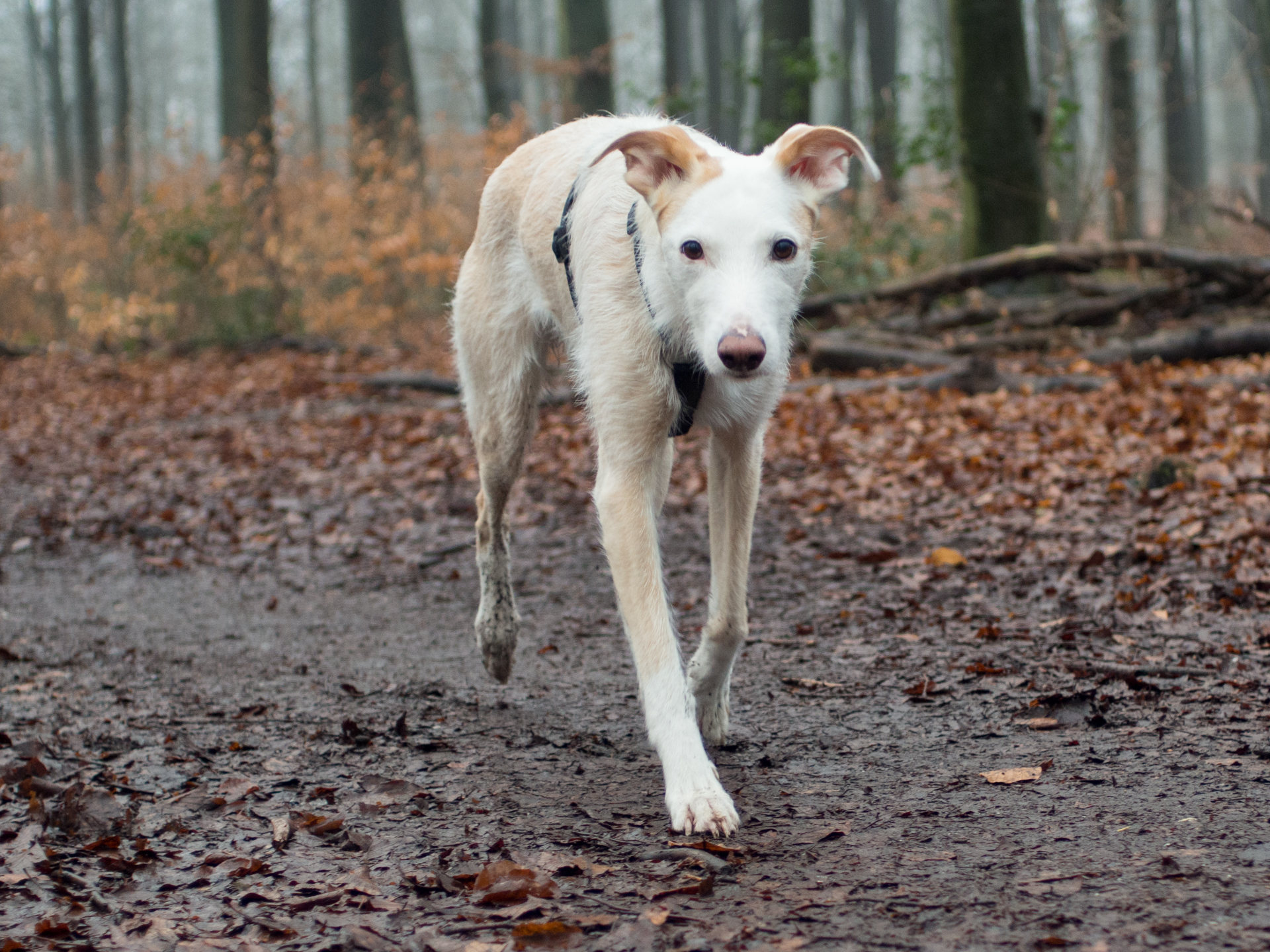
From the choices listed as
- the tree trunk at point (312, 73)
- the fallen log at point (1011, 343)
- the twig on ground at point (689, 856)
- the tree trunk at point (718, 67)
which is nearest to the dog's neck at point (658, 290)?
the twig on ground at point (689, 856)

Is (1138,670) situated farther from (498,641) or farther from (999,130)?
(999,130)

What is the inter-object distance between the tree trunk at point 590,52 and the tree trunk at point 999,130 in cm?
628

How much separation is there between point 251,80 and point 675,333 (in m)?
17.3

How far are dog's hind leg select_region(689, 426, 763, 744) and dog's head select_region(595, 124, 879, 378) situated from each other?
0.48m

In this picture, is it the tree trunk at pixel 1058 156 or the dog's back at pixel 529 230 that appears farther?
the tree trunk at pixel 1058 156

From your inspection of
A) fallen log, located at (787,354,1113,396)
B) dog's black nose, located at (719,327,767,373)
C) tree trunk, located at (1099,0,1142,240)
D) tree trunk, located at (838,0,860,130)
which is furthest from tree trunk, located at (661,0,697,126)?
dog's black nose, located at (719,327,767,373)

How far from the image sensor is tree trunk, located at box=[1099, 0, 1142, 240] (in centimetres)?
1343

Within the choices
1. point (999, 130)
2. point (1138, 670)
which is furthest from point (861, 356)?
point (1138, 670)

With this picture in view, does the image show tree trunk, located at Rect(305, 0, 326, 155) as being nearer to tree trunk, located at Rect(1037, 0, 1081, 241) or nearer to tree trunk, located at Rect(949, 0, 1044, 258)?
tree trunk, located at Rect(1037, 0, 1081, 241)

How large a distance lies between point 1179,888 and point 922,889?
497 mm

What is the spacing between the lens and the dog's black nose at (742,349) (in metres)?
2.69

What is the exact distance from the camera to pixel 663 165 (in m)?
3.05

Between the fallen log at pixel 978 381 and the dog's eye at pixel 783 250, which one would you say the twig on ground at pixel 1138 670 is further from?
the fallen log at pixel 978 381

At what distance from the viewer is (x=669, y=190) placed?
303 cm
